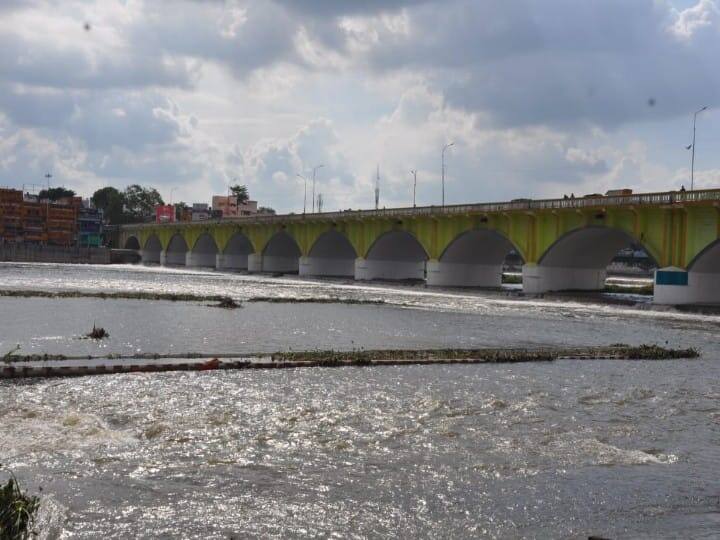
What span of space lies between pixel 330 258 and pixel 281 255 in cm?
2069

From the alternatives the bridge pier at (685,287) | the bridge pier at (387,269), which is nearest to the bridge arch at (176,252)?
the bridge pier at (387,269)

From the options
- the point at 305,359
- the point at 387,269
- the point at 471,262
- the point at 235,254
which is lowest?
the point at 305,359

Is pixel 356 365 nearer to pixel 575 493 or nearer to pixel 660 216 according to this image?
pixel 575 493

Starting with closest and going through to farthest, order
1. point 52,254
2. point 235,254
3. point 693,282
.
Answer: point 693,282 → point 235,254 → point 52,254

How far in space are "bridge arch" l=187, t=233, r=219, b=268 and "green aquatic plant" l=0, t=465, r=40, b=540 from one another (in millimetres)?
155795

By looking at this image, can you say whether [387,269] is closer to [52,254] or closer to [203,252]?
[203,252]

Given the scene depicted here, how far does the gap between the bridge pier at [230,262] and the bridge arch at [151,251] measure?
133 feet

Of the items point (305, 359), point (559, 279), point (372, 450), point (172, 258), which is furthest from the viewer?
point (172, 258)

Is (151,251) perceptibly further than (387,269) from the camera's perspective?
Yes

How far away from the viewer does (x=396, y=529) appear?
510 inches

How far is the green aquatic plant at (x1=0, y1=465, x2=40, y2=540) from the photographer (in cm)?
1092

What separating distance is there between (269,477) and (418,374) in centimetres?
1346

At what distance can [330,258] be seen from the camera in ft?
428

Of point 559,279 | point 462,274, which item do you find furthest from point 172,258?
point 559,279
